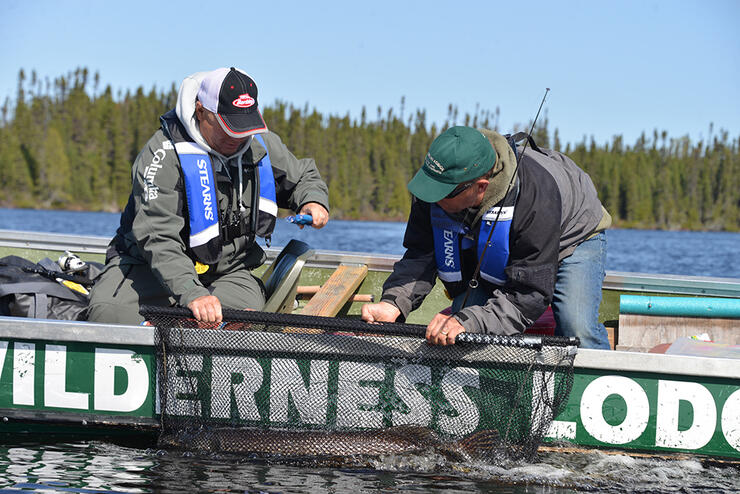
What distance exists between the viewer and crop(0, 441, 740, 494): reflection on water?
3869 mm

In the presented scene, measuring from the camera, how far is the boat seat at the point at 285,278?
4695 millimetres

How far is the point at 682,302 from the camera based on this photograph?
5551 millimetres

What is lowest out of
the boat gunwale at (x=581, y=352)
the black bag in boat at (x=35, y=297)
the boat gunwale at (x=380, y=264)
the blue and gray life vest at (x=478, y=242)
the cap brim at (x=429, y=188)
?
the boat gunwale at (x=581, y=352)

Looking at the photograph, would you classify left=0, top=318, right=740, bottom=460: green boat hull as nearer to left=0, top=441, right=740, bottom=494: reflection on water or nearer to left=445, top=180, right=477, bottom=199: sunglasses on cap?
left=0, top=441, right=740, bottom=494: reflection on water

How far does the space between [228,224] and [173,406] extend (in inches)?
40.7

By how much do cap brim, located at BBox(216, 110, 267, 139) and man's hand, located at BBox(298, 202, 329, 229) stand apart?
0.60m

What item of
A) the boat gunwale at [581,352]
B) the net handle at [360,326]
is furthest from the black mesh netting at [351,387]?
the boat gunwale at [581,352]

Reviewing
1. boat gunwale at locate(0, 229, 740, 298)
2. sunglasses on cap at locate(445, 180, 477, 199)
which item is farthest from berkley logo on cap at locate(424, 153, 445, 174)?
boat gunwale at locate(0, 229, 740, 298)

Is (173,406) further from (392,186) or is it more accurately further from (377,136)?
(377,136)

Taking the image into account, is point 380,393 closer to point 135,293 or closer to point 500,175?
point 500,175

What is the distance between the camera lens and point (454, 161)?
3.57m

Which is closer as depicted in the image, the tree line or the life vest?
the life vest

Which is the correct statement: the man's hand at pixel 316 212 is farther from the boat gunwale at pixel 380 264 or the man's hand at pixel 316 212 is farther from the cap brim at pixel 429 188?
the boat gunwale at pixel 380 264

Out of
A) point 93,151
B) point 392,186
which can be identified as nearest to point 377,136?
point 392,186
